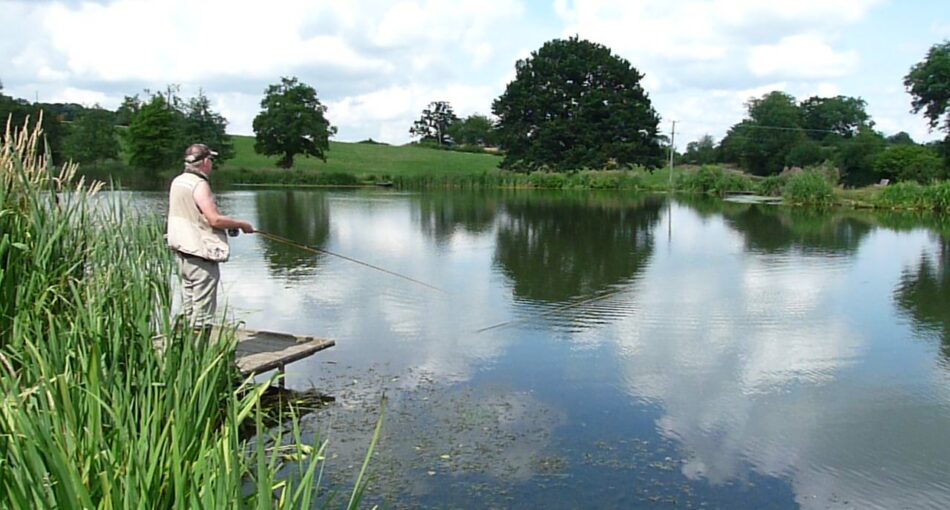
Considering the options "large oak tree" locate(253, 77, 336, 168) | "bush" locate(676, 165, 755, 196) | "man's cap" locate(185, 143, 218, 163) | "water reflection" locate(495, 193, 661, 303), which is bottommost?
"water reflection" locate(495, 193, 661, 303)

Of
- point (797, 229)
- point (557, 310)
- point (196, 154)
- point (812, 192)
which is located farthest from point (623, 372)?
point (812, 192)

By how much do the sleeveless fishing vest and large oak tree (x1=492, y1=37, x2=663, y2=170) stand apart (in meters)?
54.7

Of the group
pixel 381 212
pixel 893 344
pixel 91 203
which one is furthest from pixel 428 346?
pixel 381 212

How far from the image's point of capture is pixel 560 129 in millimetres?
59688

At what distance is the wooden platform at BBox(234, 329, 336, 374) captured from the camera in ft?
21.3

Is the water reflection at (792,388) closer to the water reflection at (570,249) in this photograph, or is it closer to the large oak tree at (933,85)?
the water reflection at (570,249)

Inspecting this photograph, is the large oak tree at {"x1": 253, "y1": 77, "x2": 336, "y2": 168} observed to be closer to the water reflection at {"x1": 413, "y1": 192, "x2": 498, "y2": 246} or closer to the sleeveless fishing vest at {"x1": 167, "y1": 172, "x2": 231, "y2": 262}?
the water reflection at {"x1": 413, "y1": 192, "x2": 498, "y2": 246}

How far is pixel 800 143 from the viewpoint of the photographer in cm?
7012

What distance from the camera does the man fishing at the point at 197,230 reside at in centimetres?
601

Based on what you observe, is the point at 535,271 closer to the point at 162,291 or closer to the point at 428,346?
the point at 428,346

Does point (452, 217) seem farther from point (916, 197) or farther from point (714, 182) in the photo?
point (714, 182)

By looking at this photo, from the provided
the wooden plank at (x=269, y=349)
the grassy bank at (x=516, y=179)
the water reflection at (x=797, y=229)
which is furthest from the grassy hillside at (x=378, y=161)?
the wooden plank at (x=269, y=349)

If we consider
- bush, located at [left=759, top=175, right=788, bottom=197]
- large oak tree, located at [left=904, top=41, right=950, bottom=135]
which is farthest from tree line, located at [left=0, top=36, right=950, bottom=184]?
bush, located at [left=759, top=175, right=788, bottom=197]

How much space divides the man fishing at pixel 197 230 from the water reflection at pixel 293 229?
279 inches
